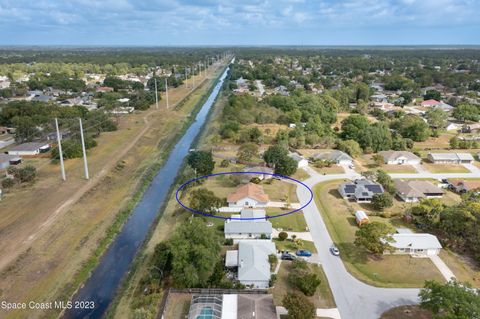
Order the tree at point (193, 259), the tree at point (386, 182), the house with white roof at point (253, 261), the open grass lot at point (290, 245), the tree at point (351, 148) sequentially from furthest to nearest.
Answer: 1. the tree at point (351, 148)
2. the tree at point (386, 182)
3. the open grass lot at point (290, 245)
4. the house with white roof at point (253, 261)
5. the tree at point (193, 259)

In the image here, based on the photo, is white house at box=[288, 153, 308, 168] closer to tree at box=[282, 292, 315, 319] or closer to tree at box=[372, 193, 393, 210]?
tree at box=[372, 193, 393, 210]

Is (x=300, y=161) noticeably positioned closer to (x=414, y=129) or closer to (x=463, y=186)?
(x=463, y=186)

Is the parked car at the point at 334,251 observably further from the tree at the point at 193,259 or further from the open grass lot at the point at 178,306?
the open grass lot at the point at 178,306

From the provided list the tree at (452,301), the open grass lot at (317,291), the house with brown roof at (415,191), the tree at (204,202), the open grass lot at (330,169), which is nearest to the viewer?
the tree at (452,301)

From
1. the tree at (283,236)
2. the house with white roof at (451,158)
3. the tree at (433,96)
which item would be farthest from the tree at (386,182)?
the tree at (433,96)

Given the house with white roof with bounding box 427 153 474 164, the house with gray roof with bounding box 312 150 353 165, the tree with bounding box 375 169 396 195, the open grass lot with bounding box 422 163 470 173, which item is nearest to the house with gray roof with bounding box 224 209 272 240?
the tree with bounding box 375 169 396 195

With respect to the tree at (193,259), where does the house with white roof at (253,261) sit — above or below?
below
